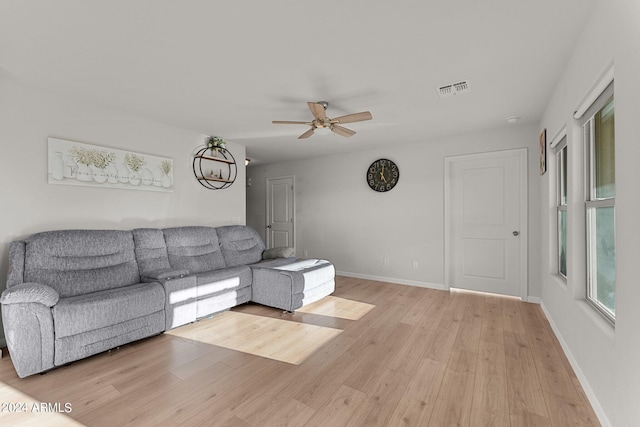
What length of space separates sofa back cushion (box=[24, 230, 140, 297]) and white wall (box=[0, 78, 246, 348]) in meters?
0.28

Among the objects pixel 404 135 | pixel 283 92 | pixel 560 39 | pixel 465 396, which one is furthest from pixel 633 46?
pixel 404 135

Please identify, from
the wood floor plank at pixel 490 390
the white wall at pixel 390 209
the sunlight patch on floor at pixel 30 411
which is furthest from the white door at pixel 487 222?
the sunlight patch on floor at pixel 30 411

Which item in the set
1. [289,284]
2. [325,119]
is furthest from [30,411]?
[325,119]

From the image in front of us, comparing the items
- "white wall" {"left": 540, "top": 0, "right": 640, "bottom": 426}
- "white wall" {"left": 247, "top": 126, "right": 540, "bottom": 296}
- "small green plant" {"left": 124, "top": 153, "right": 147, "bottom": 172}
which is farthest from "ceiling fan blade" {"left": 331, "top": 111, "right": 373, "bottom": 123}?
"small green plant" {"left": 124, "top": 153, "right": 147, "bottom": 172}

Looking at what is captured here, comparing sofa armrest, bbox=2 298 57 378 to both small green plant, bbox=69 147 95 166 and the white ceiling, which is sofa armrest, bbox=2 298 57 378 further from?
the white ceiling

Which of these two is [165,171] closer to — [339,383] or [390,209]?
[339,383]

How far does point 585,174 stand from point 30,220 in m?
4.62

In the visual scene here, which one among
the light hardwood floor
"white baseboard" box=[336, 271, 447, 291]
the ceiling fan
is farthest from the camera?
Result: "white baseboard" box=[336, 271, 447, 291]

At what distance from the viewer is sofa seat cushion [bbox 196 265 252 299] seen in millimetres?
3119

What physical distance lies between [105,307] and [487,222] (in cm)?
451

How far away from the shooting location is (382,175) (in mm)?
4930

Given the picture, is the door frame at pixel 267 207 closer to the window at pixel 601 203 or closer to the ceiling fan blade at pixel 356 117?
the ceiling fan blade at pixel 356 117

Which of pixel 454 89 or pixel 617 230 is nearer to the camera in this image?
pixel 617 230

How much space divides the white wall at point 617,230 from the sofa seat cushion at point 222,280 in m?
3.15
